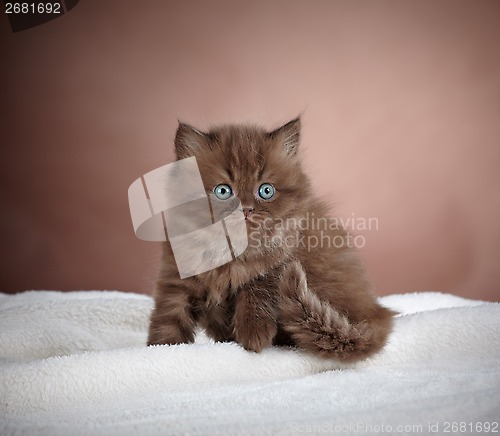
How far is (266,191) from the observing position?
1055mm

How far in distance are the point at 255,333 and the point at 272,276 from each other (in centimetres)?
12

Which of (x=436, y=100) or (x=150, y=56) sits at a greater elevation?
(x=150, y=56)

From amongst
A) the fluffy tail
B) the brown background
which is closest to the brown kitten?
the fluffy tail

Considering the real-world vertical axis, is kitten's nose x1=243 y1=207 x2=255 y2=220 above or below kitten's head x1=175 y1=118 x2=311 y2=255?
below

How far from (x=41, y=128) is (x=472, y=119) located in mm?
1689

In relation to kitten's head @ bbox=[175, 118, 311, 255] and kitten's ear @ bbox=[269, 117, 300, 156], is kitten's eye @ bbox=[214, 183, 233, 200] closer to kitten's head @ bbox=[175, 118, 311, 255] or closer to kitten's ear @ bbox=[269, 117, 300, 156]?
kitten's head @ bbox=[175, 118, 311, 255]

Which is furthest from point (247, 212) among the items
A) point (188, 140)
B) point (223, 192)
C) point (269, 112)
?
point (269, 112)

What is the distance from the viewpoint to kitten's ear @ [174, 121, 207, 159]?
42.8 inches

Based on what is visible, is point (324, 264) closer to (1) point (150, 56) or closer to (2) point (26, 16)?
(1) point (150, 56)

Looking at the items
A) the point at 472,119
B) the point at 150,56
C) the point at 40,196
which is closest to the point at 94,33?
the point at 150,56

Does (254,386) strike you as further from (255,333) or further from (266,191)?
(266,191)

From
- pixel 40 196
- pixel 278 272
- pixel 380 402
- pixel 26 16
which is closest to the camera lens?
pixel 380 402

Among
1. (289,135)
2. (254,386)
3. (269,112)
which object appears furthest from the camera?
(269,112)

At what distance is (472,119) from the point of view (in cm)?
210
